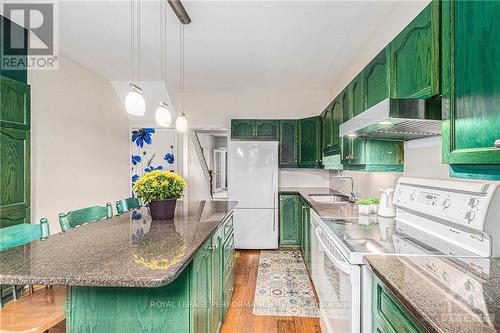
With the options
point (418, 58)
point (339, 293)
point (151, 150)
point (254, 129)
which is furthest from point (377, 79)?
point (151, 150)

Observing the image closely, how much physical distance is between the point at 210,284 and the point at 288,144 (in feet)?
9.74

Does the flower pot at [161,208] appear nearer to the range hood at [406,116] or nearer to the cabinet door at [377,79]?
the range hood at [406,116]

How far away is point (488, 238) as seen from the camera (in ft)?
3.48

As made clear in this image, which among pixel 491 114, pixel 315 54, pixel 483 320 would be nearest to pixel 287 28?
pixel 315 54

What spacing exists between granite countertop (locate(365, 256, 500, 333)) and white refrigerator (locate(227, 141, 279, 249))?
2.85 m

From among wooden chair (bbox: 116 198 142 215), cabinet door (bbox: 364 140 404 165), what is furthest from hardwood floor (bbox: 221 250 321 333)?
cabinet door (bbox: 364 140 404 165)

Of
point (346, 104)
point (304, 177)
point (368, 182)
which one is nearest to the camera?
point (346, 104)

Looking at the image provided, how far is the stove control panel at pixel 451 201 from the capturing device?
108 centimetres

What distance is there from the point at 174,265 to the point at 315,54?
2839mm

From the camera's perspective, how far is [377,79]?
1855 mm

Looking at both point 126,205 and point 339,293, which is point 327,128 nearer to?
point 339,293

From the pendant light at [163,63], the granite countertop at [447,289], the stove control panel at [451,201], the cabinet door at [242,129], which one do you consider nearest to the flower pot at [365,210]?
the stove control panel at [451,201]

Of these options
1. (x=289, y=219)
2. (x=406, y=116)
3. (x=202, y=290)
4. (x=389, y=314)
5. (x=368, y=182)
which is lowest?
(x=289, y=219)

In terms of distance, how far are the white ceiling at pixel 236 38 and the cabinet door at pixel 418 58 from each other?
90 centimetres
